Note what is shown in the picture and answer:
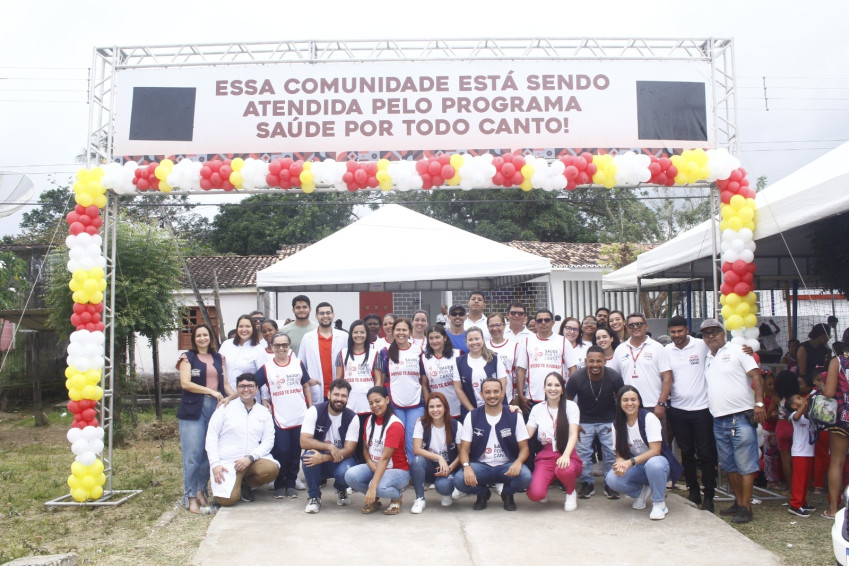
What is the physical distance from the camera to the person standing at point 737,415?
5.53m

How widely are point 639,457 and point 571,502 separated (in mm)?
651

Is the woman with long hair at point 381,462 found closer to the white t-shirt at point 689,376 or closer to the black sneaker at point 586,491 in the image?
the black sneaker at point 586,491

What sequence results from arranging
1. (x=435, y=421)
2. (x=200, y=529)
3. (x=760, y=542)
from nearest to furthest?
1. (x=760, y=542)
2. (x=200, y=529)
3. (x=435, y=421)

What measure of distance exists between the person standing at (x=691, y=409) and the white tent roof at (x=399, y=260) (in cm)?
339

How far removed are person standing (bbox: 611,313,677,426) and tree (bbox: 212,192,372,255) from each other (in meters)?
22.7

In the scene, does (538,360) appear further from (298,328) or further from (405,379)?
(298,328)

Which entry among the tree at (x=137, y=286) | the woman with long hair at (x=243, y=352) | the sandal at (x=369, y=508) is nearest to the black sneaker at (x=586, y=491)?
the sandal at (x=369, y=508)

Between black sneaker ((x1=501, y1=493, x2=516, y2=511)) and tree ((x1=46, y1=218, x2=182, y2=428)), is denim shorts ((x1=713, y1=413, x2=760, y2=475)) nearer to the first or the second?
black sneaker ((x1=501, y1=493, x2=516, y2=511))

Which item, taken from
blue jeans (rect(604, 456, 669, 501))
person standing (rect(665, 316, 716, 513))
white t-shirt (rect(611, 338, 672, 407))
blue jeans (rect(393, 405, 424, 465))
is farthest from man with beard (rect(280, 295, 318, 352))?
person standing (rect(665, 316, 716, 513))

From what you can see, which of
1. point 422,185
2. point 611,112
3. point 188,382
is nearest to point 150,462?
point 188,382

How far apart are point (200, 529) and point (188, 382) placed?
126 centimetres

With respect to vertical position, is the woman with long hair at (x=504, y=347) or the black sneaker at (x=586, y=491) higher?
the woman with long hair at (x=504, y=347)

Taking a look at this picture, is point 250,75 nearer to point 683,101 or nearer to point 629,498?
point 683,101

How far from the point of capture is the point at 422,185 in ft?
21.3
